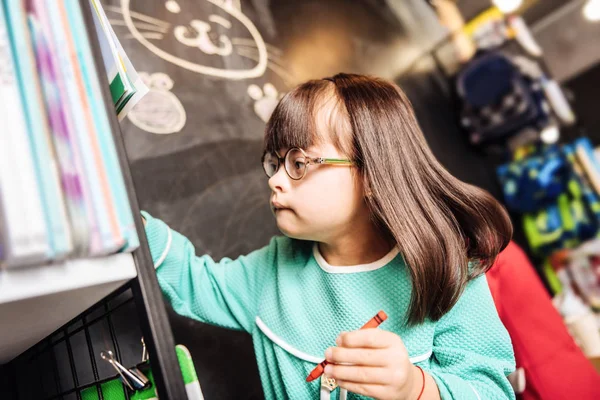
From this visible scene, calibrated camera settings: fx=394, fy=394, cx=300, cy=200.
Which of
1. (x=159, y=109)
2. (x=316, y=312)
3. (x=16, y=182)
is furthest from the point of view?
(x=159, y=109)

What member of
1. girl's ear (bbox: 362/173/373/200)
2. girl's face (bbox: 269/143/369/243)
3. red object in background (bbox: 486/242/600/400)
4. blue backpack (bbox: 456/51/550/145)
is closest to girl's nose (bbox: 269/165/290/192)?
girl's face (bbox: 269/143/369/243)

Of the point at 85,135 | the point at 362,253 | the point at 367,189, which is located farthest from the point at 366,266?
the point at 85,135

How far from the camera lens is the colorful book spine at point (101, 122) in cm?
44

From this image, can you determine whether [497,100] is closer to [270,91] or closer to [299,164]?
[270,91]

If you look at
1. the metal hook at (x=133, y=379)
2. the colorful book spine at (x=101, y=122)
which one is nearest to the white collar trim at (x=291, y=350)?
the metal hook at (x=133, y=379)

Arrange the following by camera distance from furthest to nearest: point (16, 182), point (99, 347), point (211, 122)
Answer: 1. point (211, 122)
2. point (99, 347)
3. point (16, 182)

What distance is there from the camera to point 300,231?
0.75 m

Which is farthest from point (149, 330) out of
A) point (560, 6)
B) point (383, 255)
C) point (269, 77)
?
point (560, 6)

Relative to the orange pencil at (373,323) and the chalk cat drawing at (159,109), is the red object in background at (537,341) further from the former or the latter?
the chalk cat drawing at (159,109)

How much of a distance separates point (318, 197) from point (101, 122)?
40 centimetres

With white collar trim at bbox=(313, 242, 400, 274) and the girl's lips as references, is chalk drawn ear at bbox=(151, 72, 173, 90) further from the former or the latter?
white collar trim at bbox=(313, 242, 400, 274)

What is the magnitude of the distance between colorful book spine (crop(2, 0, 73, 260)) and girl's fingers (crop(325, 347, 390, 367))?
38 centimetres

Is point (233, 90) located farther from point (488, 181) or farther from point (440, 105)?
point (488, 181)

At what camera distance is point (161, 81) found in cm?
106
